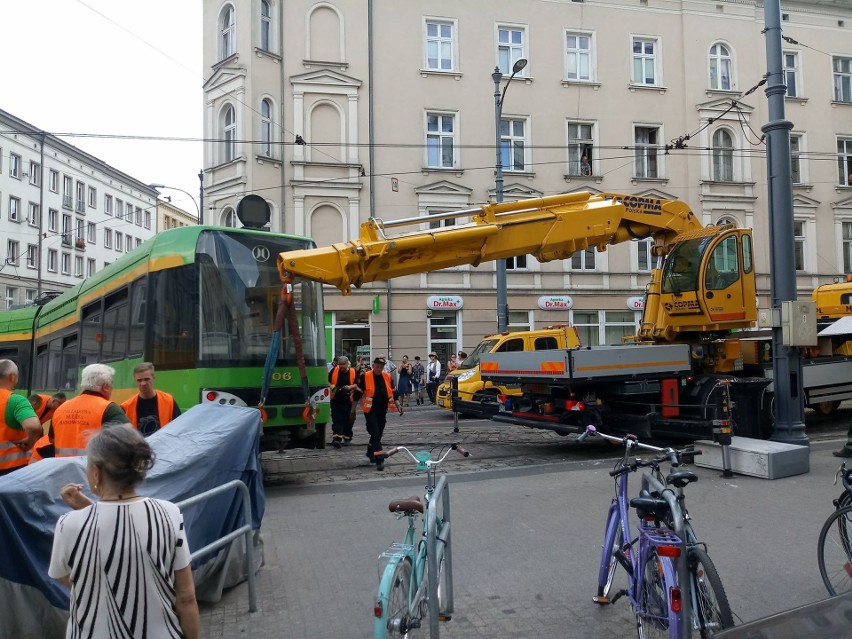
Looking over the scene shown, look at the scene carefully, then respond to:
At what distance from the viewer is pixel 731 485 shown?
8875 mm

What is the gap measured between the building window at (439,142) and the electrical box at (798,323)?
733 inches

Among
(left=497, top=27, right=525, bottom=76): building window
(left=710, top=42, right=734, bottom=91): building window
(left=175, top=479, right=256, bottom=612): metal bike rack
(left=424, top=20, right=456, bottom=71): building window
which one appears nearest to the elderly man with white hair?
(left=175, top=479, right=256, bottom=612): metal bike rack

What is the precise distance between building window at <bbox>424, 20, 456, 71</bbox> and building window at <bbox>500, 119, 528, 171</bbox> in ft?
9.64

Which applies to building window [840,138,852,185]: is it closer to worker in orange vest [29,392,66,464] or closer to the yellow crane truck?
the yellow crane truck

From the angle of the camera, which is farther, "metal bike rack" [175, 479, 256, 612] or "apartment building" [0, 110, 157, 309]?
"apartment building" [0, 110, 157, 309]

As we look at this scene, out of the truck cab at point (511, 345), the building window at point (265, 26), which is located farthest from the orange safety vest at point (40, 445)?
the building window at point (265, 26)

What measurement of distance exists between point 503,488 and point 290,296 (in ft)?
11.3

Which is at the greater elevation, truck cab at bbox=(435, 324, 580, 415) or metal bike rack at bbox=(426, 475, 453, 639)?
truck cab at bbox=(435, 324, 580, 415)

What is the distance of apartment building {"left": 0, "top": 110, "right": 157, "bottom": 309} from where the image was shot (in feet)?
156

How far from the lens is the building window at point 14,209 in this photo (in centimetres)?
4839

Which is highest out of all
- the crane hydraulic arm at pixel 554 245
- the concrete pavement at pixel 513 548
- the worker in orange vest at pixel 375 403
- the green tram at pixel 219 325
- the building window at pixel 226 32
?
the building window at pixel 226 32

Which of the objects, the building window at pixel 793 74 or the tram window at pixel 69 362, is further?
the building window at pixel 793 74

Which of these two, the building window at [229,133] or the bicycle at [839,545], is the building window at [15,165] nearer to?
the building window at [229,133]

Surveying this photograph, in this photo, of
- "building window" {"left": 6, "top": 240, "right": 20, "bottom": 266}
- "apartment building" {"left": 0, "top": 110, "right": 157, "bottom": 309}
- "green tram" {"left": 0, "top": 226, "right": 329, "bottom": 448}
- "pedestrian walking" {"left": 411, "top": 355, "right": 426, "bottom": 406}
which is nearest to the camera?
"green tram" {"left": 0, "top": 226, "right": 329, "bottom": 448}
